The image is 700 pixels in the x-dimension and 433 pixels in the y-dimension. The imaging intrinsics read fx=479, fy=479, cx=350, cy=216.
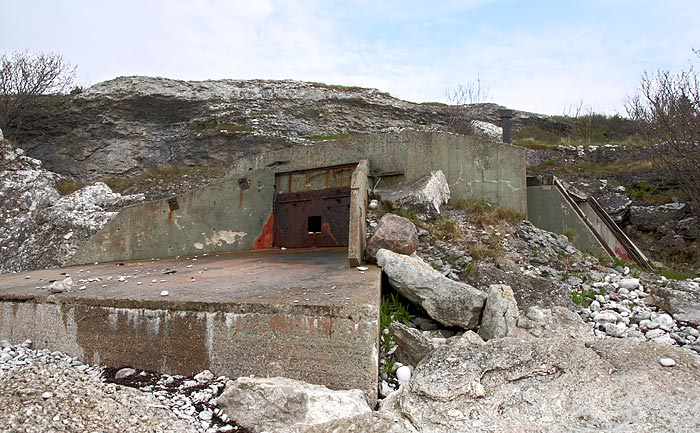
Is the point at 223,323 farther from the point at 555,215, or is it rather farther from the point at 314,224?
the point at 555,215

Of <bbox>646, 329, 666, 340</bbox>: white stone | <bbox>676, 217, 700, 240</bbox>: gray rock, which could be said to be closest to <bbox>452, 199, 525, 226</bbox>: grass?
<bbox>646, 329, 666, 340</bbox>: white stone

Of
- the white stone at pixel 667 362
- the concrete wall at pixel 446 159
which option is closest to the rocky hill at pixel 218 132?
the concrete wall at pixel 446 159

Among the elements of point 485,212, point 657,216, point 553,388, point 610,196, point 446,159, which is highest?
point 446,159

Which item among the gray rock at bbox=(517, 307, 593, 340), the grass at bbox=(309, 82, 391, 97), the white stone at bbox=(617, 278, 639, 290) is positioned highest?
the grass at bbox=(309, 82, 391, 97)

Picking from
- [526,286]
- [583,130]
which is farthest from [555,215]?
[583,130]

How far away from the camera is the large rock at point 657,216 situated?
9.51 metres

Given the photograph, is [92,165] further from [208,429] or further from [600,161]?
[600,161]

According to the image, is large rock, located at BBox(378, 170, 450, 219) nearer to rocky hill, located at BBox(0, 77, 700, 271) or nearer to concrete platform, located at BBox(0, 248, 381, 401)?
concrete platform, located at BBox(0, 248, 381, 401)

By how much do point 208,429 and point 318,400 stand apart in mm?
558

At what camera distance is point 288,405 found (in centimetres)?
238

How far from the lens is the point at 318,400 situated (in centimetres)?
238

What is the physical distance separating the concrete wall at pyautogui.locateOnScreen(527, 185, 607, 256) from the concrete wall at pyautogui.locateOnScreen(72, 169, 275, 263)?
3572mm

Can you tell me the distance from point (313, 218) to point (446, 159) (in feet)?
5.93

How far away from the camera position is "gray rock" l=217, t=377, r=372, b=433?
2.31 meters
